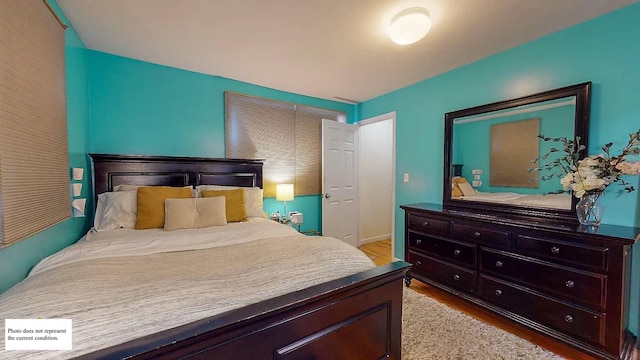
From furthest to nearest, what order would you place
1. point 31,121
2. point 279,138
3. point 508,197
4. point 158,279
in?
1. point 279,138
2. point 508,197
3. point 31,121
4. point 158,279

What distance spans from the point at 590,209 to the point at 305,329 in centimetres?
221

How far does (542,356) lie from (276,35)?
3.15 metres

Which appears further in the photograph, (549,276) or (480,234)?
(480,234)

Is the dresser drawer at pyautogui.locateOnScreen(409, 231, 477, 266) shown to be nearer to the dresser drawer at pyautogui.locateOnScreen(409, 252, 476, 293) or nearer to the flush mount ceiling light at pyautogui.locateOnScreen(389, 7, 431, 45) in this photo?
the dresser drawer at pyautogui.locateOnScreen(409, 252, 476, 293)

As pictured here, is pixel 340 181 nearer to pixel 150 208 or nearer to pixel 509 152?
pixel 509 152

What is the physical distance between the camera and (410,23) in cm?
175

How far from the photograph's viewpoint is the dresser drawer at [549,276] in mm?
1605

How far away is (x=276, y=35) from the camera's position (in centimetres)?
211

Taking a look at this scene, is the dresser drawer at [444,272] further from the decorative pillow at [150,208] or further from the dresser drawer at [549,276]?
the decorative pillow at [150,208]

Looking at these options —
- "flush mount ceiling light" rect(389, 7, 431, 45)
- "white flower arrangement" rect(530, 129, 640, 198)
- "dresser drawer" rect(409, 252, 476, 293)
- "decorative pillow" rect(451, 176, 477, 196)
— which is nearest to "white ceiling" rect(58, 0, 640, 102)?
"flush mount ceiling light" rect(389, 7, 431, 45)

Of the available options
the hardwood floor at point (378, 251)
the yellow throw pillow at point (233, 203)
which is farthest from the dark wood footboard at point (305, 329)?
the hardwood floor at point (378, 251)

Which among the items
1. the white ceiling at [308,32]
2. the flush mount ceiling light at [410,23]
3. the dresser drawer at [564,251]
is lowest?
the dresser drawer at [564,251]

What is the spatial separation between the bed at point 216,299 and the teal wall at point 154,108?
1.31 m

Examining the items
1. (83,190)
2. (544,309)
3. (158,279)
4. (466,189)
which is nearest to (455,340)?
(544,309)
